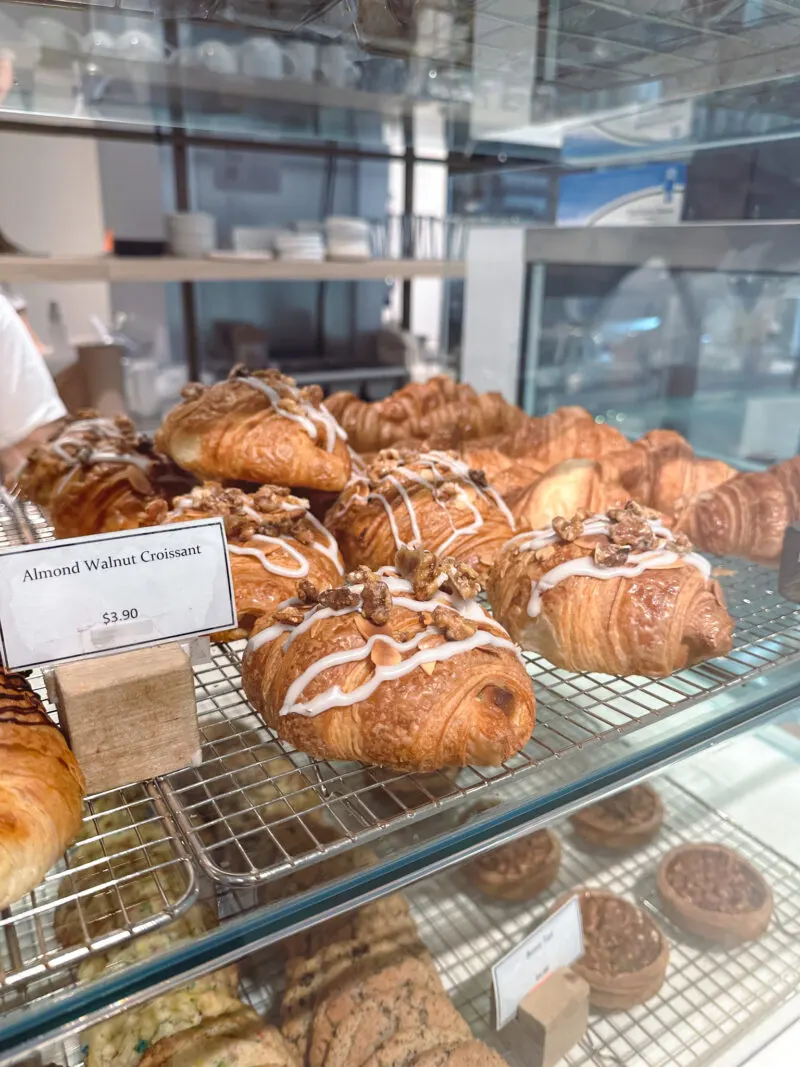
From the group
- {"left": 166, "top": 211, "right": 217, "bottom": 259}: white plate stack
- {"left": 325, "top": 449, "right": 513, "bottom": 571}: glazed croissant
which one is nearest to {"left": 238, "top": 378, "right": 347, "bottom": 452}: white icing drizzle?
{"left": 325, "top": 449, "right": 513, "bottom": 571}: glazed croissant

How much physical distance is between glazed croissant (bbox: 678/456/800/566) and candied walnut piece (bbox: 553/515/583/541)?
502 millimetres

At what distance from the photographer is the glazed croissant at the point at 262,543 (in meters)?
1.42

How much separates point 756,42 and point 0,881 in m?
1.85

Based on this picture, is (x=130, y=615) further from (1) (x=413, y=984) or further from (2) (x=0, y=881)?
(1) (x=413, y=984)

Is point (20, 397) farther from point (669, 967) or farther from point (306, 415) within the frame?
point (669, 967)

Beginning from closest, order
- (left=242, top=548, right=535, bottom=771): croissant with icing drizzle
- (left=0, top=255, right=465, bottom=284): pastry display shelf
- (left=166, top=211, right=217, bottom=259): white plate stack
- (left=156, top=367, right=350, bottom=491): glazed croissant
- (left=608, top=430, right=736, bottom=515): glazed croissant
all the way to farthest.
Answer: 1. (left=242, top=548, right=535, bottom=771): croissant with icing drizzle
2. (left=156, top=367, right=350, bottom=491): glazed croissant
3. (left=608, top=430, right=736, bottom=515): glazed croissant
4. (left=0, top=255, right=465, bottom=284): pastry display shelf
5. (left=166, top=211, right=217, bottom=259): white plate stack

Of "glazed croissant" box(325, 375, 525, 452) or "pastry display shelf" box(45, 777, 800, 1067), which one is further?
"glazed croissant" box(325, 375, 525, 452)

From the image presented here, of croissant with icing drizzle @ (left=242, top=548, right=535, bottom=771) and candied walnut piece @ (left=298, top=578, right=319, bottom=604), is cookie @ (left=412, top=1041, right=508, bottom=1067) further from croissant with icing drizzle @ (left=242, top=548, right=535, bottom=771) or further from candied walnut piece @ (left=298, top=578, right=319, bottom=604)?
candied walnut piece @ (left=298, top=578, right=319, bottom=604)

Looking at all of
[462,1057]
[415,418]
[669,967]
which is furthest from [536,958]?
[415,418]

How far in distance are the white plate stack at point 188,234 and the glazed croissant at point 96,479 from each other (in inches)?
66.3

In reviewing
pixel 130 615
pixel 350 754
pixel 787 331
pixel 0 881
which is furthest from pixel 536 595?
pixel 787 331

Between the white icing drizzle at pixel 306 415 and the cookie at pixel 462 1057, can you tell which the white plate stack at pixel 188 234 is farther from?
the cookie at pixel 462 1057

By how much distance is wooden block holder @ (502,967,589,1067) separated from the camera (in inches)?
58.5

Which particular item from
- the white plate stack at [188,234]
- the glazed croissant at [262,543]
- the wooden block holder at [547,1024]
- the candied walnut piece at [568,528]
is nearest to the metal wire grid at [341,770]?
the glazed croissant at [262,543]
